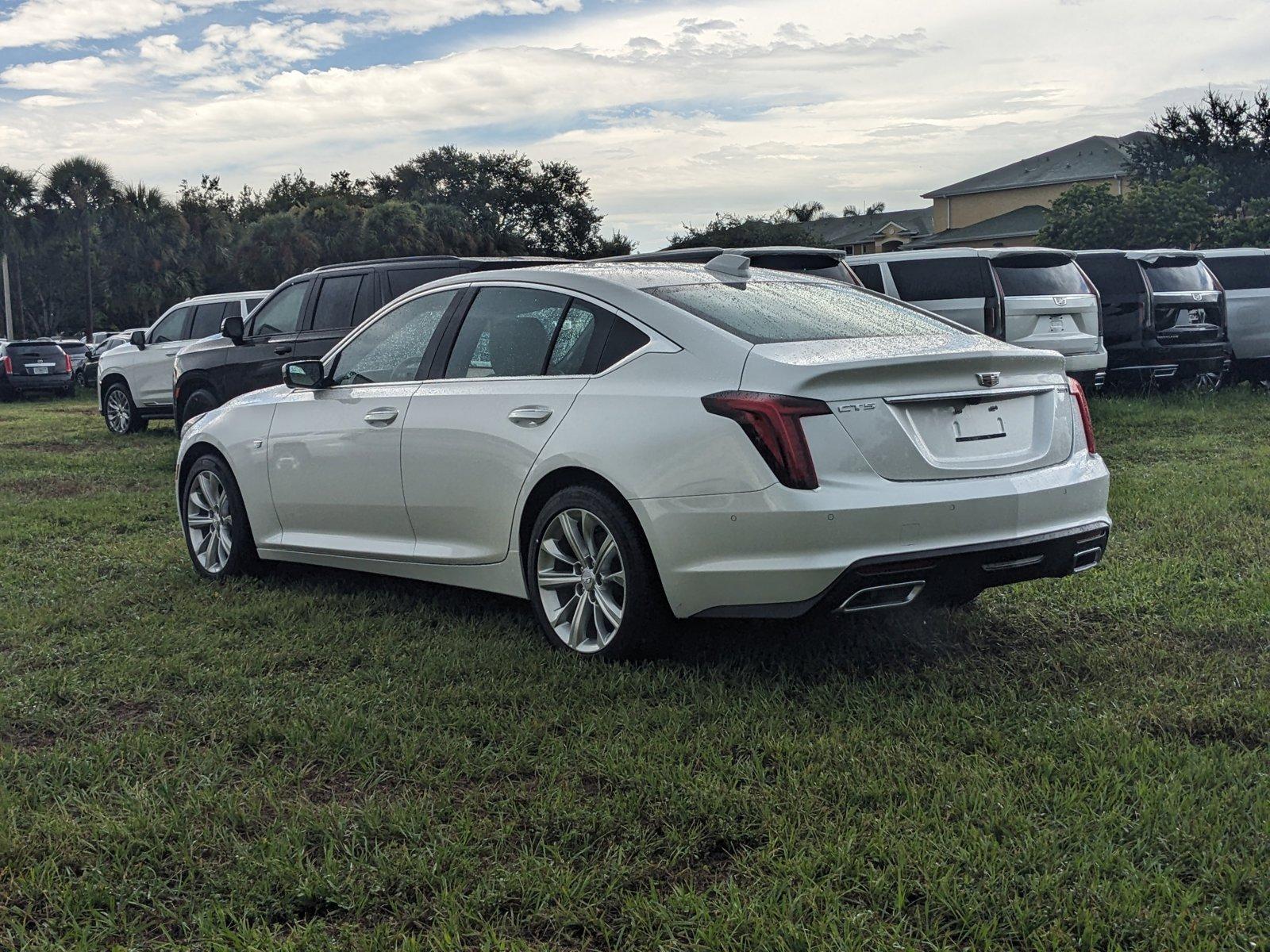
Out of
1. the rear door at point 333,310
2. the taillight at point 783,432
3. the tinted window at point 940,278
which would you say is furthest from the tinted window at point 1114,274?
the taillight at point 783,432

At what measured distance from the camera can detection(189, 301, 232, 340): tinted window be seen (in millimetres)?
18078

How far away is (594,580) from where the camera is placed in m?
5.20

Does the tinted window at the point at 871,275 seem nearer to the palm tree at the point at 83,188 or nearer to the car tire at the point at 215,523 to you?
the car tire at the point at 215,523

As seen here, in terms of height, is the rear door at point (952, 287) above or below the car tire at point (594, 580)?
above

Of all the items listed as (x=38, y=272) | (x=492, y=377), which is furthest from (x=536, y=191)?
(x=492, y=377)

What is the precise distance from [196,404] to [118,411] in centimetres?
574

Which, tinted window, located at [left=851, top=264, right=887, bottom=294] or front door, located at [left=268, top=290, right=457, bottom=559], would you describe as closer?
front door, located at [left=268, top=290, right=457, bottom=559]

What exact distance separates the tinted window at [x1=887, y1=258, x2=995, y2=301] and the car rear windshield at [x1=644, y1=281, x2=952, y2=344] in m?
8.29

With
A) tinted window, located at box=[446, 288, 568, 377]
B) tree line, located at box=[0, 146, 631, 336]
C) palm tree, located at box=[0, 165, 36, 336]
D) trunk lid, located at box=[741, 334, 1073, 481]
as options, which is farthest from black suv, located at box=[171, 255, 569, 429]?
palm tree, located at box=[0, 165, 36, 336]

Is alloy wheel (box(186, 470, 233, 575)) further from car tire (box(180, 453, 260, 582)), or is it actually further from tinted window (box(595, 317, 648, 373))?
tinted window (box(595, 317, 648, 373))

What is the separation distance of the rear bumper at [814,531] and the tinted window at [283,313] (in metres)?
8.21

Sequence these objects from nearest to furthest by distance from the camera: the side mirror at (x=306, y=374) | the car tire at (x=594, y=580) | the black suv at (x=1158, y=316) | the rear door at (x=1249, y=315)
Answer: the car tire at (x=594, y=580) → the side mirror at (x=306, y=374) → the black suv at (x=1158, y=316) → the rear door at (x=1249, y=315)

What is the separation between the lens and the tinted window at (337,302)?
11742 millimetres

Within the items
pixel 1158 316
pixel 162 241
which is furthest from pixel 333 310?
pixel 162 241
